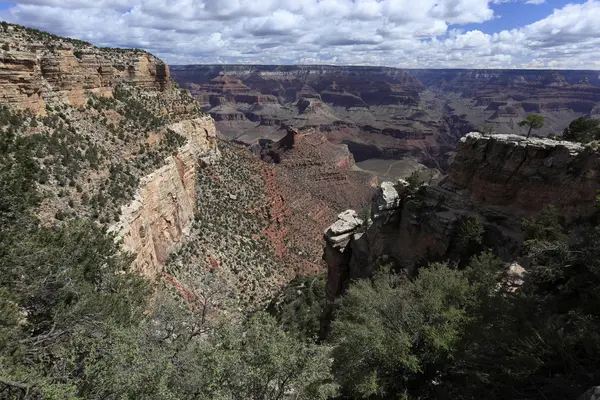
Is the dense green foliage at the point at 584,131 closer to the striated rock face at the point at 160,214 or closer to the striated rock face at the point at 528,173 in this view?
the striated rock face at the point at 528,173

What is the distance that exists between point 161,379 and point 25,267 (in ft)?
23.5

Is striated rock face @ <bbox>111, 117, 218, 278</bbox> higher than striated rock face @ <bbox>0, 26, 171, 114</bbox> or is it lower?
lower

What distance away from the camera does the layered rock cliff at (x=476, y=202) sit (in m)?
22.0

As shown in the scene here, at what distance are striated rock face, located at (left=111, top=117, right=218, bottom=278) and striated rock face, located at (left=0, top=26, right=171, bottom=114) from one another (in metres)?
8.07

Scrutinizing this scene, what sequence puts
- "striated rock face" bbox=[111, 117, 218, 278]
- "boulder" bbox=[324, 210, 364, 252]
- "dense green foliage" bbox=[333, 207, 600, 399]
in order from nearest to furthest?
"dense green foliage" bbox=[333, 207, 600, 399], "striated rock face" bbox=[111, 117, 218, 278], "boulder" bbox=[324, 210, 364, 252]

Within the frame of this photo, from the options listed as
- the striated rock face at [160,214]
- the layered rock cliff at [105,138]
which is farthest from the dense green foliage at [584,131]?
the layered rock cliff at [105,138]

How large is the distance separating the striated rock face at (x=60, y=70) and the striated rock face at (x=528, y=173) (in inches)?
1259

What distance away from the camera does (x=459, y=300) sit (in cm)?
1739

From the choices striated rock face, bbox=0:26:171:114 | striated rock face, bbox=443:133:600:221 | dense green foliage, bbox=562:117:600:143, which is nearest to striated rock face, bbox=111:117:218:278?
striated rock face, bbox=0:26:171:114

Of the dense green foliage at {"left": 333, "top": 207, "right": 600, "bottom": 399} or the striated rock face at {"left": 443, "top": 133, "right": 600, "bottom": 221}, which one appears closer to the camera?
the dense green foliage at {"left": 333, "top": 207, "right": 600, "bottom": 399}

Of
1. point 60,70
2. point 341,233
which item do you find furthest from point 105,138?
point 341,233

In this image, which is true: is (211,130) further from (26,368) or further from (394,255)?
(26,368)

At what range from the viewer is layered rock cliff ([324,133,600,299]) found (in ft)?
72.2

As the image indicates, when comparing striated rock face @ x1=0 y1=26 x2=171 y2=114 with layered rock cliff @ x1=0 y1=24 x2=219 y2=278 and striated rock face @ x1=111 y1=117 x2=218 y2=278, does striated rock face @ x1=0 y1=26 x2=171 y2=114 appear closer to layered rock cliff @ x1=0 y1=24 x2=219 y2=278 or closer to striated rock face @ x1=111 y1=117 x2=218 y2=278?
layered rock cliff @ x1=0 y1=24 x2=219 y2=278
